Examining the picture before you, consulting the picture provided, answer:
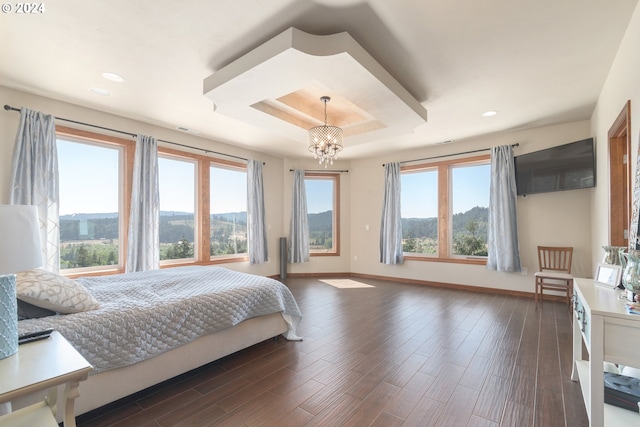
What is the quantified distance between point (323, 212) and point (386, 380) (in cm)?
461

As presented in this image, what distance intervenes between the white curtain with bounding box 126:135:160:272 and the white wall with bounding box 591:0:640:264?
5201 millimetres

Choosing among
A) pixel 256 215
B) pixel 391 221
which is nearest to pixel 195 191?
pixel 256 215

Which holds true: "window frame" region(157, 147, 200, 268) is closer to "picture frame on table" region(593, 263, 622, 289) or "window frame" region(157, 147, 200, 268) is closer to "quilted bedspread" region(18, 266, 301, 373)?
"quilted bedspread" region(18, 266, 301, 373)

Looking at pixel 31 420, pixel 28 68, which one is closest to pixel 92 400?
pixel 31 420

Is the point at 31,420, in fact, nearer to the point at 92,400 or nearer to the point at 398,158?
the point at 92,400

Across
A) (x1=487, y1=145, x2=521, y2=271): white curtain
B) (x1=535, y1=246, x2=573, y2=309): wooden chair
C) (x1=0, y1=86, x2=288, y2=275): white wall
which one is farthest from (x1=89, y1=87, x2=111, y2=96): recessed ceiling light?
(x1=535, y1=246, x2=573, y2=309): wooden chair

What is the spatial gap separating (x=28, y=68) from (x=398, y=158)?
555cm

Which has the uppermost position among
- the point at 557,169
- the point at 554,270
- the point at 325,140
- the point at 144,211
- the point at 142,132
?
the point at 142,132

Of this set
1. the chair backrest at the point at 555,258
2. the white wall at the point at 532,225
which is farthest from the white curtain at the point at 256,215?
the chair backrest at the point at 555,258

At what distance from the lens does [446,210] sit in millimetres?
5363

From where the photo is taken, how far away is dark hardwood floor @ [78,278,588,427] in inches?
69.4

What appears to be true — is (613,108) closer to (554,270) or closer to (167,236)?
(554,270)

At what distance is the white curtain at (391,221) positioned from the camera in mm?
5727

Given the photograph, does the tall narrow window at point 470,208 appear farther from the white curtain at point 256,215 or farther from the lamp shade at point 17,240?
the lamp shade at point 17,240
